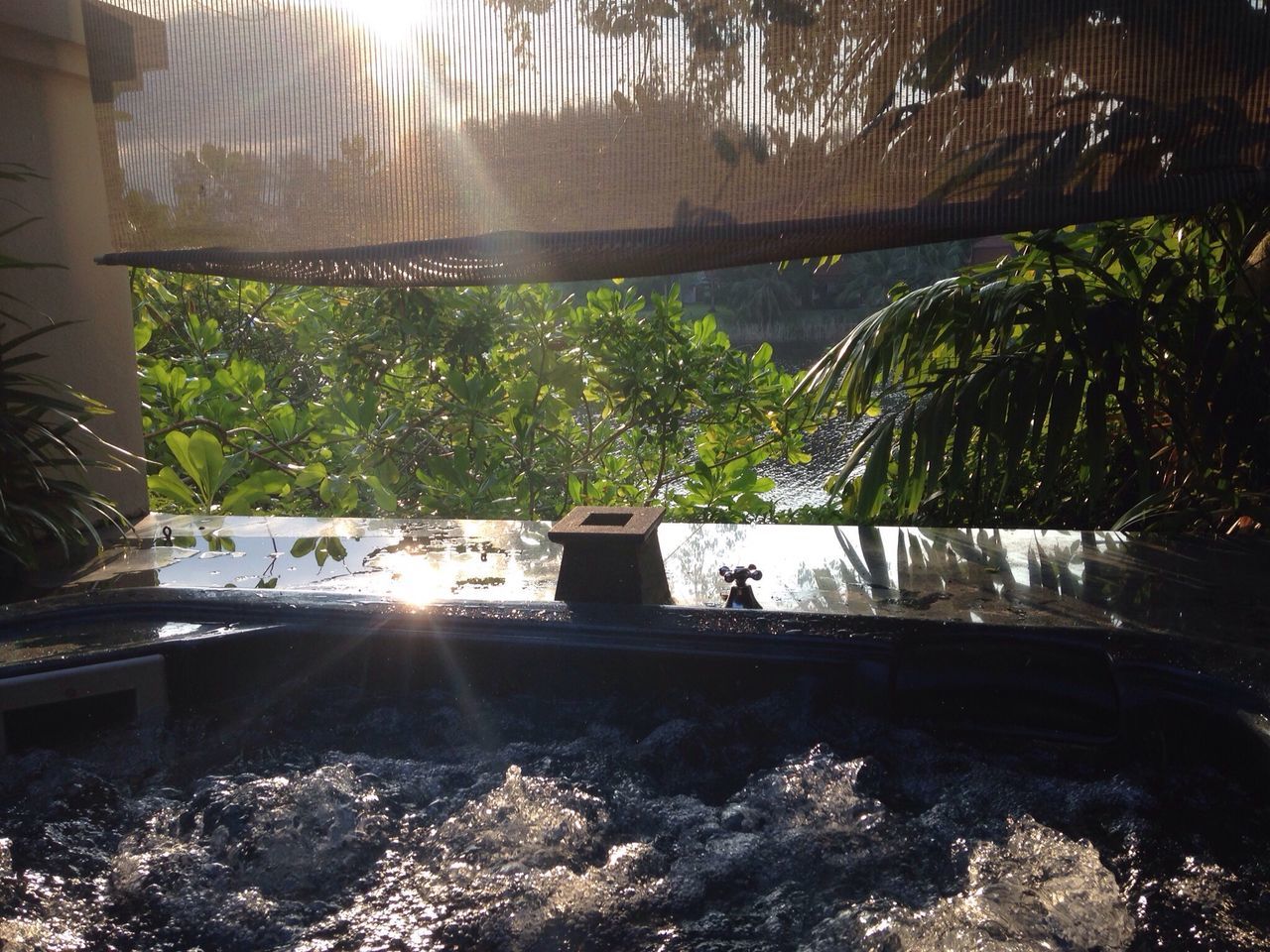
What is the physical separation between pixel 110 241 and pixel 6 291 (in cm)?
30

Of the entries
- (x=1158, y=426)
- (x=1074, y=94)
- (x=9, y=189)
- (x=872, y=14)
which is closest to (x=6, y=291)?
(x=9, y=189)

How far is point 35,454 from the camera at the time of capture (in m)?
2.37

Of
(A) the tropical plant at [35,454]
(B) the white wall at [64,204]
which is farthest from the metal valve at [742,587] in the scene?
(B) the white wall at [64,204]

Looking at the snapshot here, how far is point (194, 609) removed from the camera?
2.06 meters

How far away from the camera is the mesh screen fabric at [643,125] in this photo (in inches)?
79.8

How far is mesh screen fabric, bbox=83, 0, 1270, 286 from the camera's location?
6.65 feet

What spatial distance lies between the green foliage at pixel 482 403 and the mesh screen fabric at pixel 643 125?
4.31 feet

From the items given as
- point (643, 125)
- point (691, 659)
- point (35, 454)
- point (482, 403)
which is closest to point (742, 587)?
point (691, 659)

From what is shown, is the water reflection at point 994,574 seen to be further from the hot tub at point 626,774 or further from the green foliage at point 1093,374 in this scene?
the green foliage at point 1093,374

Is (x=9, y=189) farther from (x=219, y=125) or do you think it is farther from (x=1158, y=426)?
(x=1158, y=426)

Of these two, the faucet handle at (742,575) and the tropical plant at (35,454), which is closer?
the faucet handle at (742,575)

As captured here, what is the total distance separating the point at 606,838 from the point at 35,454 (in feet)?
5.32

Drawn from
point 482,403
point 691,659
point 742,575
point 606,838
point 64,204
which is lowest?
point 606,838

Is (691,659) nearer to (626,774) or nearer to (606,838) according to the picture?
(626,774)
